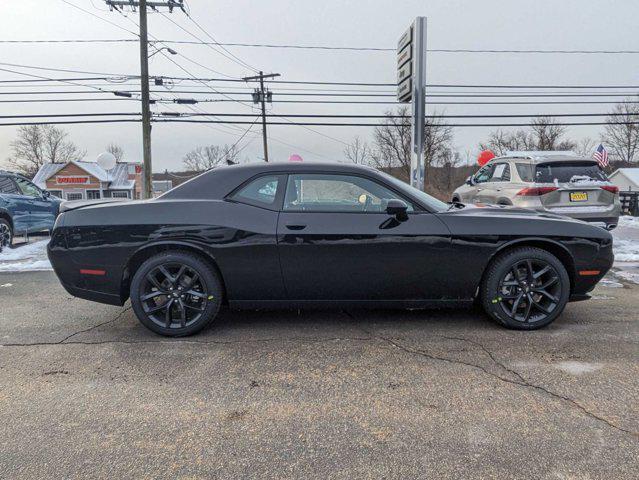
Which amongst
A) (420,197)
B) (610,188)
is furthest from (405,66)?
(420,197)

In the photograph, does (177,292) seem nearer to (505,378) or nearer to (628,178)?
(505,378)

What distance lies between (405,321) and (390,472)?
216cm

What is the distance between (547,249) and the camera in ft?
12.5

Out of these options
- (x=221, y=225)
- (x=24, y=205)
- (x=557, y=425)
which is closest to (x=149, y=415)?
(x=221, y=225)

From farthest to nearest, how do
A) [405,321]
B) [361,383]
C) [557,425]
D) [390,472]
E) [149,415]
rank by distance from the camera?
[405,321] < [361,383] < [149,415] < [557,425] < [390,472]

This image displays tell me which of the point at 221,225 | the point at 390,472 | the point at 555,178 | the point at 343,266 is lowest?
the point at 390,472

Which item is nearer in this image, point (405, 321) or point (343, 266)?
point (343, 266)

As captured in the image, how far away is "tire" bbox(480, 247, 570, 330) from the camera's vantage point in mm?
3707

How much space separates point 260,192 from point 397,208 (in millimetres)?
1182

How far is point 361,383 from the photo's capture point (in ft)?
9.36

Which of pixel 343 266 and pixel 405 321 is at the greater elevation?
pixel 343 266

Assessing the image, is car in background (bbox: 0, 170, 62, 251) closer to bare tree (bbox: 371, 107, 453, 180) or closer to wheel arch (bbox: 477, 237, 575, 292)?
wheel arch (bbox: 477, 237, 575, 292)

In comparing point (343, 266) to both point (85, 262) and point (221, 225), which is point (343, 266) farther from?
point (85, 262)

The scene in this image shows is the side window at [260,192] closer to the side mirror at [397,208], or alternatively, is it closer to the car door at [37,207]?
the side mirror at [397,208]
